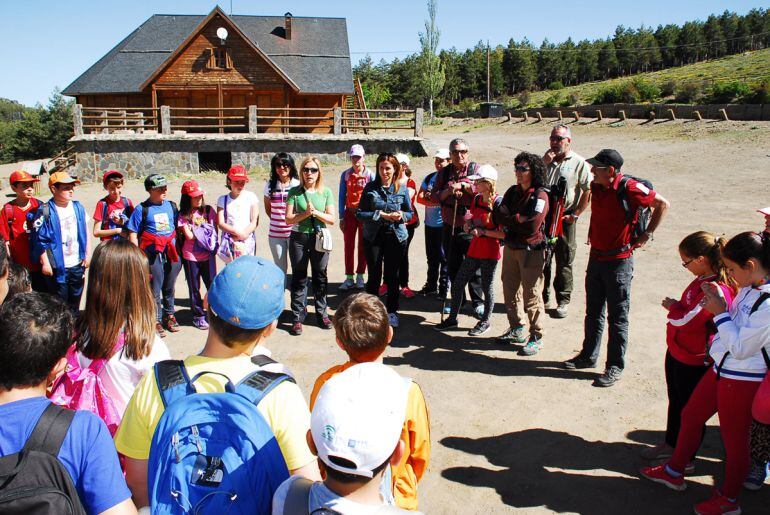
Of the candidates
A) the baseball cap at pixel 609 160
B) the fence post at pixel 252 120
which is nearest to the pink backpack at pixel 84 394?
the baseball cap at pixel 609 160

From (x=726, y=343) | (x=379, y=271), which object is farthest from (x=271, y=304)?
(x=379, y=271)

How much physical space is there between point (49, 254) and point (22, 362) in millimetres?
4278

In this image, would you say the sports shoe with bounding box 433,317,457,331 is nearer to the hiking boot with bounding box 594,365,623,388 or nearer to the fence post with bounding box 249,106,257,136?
the hiking boot with bounding box 594,365,623,388

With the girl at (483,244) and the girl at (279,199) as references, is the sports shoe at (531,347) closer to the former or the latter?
the girl at (483,244)

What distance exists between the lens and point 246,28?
1158 inches

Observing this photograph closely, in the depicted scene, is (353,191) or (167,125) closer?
(353,191)

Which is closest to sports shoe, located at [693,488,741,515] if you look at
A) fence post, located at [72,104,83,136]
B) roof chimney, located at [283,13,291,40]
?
fence post, located at [72,104,83,136]

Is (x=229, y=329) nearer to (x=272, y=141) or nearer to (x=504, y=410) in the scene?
(x=504, y=410)

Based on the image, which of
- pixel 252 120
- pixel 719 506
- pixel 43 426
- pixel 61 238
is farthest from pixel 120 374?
pixel 252 120

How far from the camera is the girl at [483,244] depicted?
6.07 m

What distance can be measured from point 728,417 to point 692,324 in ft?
2.21

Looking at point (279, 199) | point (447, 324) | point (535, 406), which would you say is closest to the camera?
point (535, 406)

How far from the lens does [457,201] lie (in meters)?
6.59

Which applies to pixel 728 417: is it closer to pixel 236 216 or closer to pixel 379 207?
pixel 379 207
